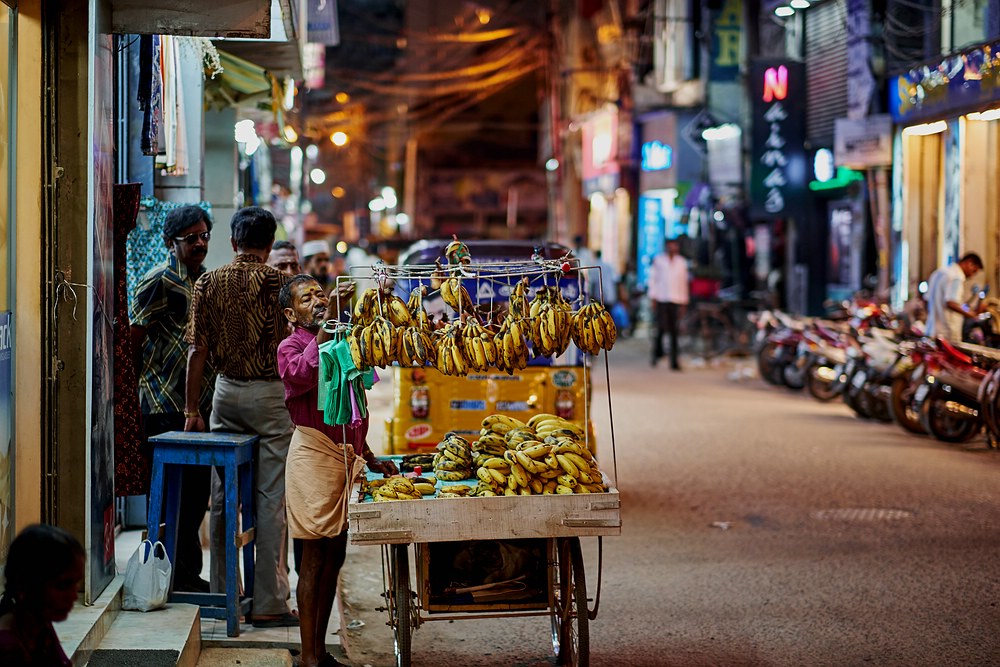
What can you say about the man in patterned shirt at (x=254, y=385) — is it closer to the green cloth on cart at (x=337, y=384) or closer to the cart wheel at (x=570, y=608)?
the green cloth on cart at (x=337, y=384)

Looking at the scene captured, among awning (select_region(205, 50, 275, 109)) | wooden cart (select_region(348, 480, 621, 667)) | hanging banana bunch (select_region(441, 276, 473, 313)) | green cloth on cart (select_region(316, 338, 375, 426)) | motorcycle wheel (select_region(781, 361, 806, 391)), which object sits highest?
awning (select_region(205, 50, 275, 109))

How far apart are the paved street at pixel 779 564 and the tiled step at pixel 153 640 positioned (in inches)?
38.1

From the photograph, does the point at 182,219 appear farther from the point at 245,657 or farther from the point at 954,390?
the point at 954,390

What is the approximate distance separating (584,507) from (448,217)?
68.1 meters

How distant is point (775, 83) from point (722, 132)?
4357 mm

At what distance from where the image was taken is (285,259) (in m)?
9.01

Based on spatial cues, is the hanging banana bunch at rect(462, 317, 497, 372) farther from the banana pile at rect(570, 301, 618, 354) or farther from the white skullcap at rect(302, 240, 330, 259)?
the white skullcap at rect(302, 240, 330, 259)

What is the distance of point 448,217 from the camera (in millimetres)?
73000

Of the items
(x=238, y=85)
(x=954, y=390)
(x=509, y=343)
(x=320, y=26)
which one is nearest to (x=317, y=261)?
(x=320, y=26)

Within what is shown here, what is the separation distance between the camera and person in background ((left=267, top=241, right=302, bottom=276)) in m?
8.92

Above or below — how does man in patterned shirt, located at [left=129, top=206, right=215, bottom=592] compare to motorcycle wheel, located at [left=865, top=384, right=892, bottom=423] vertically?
above

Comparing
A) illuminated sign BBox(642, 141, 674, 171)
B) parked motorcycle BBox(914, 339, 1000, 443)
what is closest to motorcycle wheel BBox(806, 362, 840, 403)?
parked motorcycle BBox(914, 339, 1000, 443)

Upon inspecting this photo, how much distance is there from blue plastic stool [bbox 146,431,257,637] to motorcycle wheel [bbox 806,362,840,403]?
40.6 feet

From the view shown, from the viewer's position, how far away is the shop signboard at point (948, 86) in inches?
629
